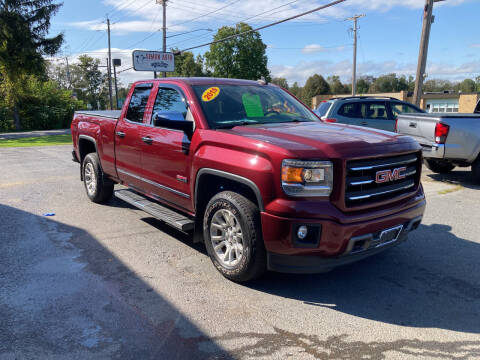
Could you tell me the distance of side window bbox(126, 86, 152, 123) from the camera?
521 centimetres

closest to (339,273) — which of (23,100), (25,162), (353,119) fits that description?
(353,119)

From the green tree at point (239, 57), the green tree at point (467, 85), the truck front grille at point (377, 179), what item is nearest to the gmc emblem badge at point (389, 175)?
the truck front grille at point (377, 179)

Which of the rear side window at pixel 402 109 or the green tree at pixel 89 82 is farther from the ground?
the green tree at pixel 89 82

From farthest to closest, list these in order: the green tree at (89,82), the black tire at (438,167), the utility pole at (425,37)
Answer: the green tree at (89,82)
the utility pole at (425,37)
the black tire at (438,167)

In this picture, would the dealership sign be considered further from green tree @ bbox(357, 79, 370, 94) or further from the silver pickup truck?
green tree @ bbox(357, 79, 370, 94)

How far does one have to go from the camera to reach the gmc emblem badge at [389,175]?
3467mm

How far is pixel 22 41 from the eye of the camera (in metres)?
26.9

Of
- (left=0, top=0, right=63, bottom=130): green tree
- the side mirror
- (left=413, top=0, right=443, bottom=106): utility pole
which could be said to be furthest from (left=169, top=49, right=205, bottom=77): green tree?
the side mirror

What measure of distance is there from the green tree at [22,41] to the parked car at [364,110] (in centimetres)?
2435

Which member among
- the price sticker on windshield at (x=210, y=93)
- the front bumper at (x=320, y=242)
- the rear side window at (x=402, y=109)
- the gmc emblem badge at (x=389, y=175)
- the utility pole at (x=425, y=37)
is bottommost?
the front bumper at (x=320, y=242)

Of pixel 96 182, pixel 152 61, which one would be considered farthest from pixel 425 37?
pixel 152 61

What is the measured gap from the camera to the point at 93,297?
3.51 meters

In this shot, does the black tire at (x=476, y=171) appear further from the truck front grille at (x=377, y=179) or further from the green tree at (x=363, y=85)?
the green tree at (x=363, y=85)

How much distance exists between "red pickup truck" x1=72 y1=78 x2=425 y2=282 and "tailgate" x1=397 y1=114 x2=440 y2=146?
4.24 meters
